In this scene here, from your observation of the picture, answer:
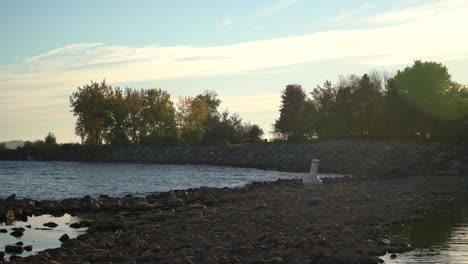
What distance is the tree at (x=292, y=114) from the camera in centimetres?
9640

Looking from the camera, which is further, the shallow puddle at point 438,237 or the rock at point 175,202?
the rock at point 175,202

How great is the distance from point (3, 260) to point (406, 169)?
36288 mm

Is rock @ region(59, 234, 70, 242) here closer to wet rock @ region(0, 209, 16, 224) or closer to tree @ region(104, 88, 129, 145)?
wet rock @ region(0, 209, 16, 224)

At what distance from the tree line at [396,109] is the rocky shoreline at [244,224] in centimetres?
3214

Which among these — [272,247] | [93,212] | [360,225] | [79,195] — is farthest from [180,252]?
[79,195]

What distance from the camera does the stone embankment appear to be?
46750 mm

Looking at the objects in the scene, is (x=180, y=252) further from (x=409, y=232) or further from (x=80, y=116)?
(x=80, y=116)

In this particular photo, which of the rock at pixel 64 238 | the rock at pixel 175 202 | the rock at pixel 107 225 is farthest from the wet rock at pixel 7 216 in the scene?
the rock at pixel 175 202

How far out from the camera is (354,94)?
3307 inches

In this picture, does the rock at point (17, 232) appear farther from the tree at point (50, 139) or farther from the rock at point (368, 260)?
the tree at point (50, 139)

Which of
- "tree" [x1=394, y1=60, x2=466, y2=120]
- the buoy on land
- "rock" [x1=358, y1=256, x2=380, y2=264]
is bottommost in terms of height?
"rock" [x1=358, y1=256, x2=380, y2=264]

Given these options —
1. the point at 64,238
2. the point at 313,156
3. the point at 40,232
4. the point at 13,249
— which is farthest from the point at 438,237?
the point at 313,156

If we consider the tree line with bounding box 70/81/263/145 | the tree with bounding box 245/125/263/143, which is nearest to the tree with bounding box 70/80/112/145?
the tree line with bounding box 70/81/263/145

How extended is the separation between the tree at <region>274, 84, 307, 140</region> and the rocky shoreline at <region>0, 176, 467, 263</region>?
64263 millimetres
